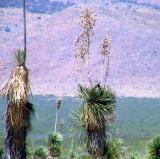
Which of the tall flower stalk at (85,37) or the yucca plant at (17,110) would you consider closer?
the yucca plant at (17,110)

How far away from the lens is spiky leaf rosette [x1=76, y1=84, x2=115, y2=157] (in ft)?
68.0

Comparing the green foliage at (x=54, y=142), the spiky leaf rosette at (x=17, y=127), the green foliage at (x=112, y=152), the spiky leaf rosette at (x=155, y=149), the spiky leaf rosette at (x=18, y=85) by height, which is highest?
the spiky leaf rosette at (x=18, y=85)

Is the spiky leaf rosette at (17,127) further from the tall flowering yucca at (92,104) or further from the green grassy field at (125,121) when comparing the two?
the green grassy field at (125,121)

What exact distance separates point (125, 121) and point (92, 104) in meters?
117

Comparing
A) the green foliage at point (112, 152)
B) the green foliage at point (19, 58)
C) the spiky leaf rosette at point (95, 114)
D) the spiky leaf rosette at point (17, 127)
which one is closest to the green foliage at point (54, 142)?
the green foliage at point (112, 152)

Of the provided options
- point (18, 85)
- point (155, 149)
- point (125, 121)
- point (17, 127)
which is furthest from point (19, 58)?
point (125, 121)

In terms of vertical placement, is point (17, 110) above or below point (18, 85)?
below

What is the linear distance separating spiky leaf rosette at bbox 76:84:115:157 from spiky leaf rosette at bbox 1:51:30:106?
1886mm

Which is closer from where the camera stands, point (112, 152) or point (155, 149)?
point (112, 152)

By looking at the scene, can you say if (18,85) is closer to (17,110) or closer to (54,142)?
(17,110)

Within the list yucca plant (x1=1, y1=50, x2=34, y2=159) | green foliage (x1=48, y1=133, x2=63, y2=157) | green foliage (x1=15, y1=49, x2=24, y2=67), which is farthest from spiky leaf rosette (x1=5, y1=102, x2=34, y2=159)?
green foliage (x1=48, y1=133, x2=63, y2=157)

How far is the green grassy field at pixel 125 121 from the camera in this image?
317 feet

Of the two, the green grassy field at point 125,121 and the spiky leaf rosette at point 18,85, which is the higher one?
the spiky leaf rosette at point 18,85

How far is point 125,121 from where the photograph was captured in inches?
5389
